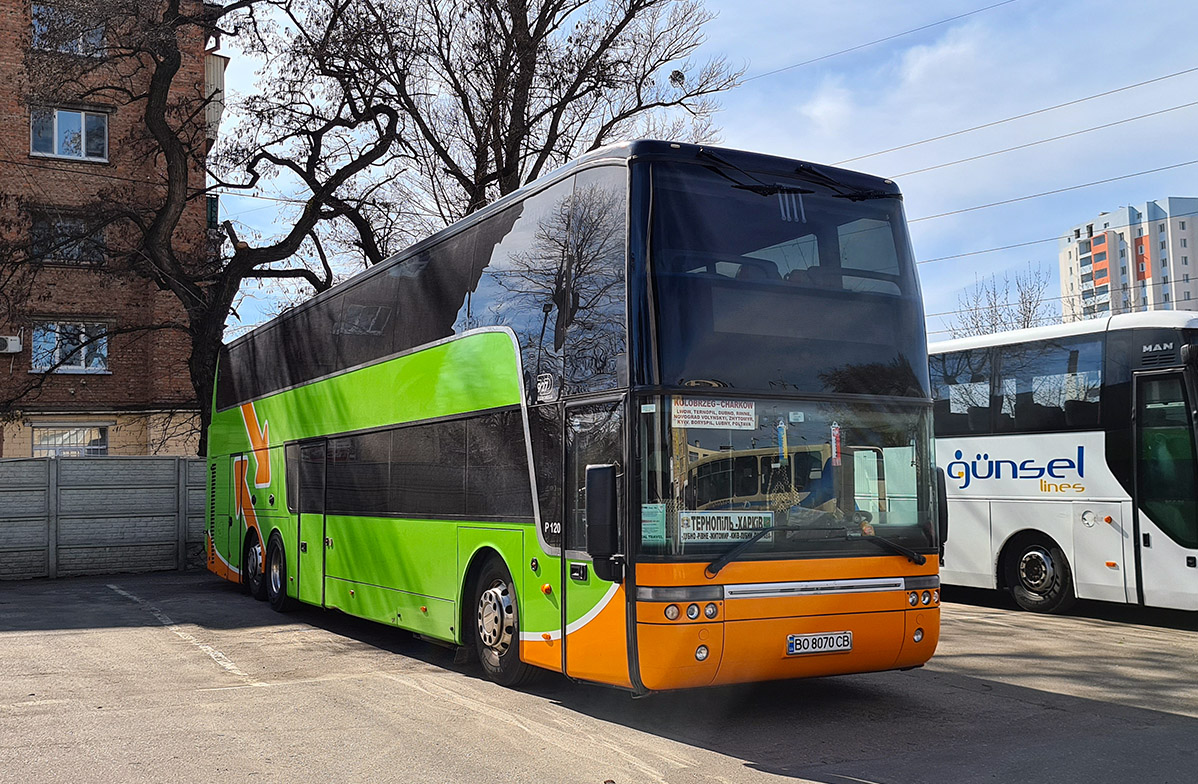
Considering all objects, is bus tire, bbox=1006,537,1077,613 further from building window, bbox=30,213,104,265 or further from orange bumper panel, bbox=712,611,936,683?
building window, bbox=30,213,104,265

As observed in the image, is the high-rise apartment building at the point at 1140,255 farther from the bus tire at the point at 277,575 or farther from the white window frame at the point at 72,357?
the bus tire at the point at 277,575

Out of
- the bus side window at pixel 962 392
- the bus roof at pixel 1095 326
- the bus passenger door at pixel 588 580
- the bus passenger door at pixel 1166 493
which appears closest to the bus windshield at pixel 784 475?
the bus passenger door at pixel 588 580

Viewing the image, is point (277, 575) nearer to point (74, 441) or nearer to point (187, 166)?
point (187, 166)

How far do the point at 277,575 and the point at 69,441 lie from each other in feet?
65.1

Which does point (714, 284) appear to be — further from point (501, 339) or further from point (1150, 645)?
point (1150, 645)

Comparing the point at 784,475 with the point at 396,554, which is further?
the point at 396,554

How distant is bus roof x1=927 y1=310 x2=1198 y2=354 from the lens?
40.9 ft

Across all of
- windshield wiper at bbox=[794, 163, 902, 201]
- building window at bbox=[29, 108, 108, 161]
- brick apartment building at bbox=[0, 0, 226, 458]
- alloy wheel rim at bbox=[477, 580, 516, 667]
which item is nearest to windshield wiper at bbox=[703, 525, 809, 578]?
alloy wheel rim at bbox=[477, 580, 516, 667]

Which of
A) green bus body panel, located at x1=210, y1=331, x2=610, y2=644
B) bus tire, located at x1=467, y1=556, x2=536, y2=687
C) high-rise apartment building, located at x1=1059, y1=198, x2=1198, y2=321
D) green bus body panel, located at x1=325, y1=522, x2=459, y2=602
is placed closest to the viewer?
green bus body panel, located at x1=210, y1=331, x2=610, y2=644

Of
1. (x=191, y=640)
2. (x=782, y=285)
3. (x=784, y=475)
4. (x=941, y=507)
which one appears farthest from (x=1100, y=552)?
(x=191, y=640)

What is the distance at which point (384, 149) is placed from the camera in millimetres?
24297

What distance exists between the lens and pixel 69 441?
3183 cm

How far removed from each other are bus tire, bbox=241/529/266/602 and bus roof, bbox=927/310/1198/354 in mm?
10034

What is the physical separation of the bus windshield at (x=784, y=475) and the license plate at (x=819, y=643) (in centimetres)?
56
